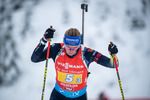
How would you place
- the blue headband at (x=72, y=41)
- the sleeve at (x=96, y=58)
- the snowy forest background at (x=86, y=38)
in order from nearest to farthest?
1. the blue headband at (x=72, y=41)
2. the sleeve at (x=96, y=58)
3. the snowy forest background at (x=86, y=38)

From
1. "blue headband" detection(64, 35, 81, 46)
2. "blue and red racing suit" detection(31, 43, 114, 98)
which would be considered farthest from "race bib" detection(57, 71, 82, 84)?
"blue headband" detection(64, 35, 81, 46)

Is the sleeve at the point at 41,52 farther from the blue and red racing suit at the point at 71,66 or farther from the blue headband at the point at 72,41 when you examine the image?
the blue headband at the point at 72,41

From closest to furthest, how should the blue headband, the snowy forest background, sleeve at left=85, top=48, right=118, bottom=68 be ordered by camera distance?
the blue headband, sleeve at left=85, top=48, right=118, bottom=68, the snowy forest background

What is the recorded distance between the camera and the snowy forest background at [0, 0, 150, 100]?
5010 mm

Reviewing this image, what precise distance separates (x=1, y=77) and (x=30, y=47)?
1452mm

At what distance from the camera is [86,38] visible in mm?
6117

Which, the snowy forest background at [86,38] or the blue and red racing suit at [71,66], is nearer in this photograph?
the blue and red racing suit at [71,66]

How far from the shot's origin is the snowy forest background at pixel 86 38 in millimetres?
5010

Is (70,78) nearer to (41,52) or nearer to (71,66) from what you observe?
(71,66)

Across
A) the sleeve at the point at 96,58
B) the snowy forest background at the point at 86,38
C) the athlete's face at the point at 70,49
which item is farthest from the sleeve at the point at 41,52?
the snowy forest background at the point at 86,38

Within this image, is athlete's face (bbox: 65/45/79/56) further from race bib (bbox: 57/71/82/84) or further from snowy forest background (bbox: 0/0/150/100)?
snowy forest background (bbox: 0/0/150/100)

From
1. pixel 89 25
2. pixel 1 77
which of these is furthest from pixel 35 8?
pixel 1 77

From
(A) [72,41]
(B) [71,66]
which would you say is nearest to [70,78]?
(B) [71,66]

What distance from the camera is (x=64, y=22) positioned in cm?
646
